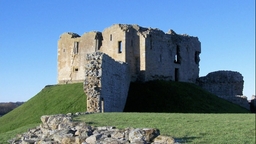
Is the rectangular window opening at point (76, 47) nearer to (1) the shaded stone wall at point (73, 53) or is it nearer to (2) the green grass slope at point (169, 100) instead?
(1) the shaded stone wall at point (73, 53)

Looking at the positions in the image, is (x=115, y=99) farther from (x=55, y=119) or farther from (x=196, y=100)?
(x=55, y=119)

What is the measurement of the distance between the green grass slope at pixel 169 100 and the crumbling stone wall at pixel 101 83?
13.5ft

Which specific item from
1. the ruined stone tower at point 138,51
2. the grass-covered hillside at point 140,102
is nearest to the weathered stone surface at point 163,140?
the grass-covered hillside at point 140,102

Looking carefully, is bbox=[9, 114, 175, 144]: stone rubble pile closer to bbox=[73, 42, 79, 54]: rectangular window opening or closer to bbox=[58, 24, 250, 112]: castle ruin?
bbox=[58, 24, 250, 112]: castle ruin

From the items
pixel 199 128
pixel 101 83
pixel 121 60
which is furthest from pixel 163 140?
pixel 121 60

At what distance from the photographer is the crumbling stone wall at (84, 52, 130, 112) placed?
2802cm

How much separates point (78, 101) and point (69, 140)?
20871mm

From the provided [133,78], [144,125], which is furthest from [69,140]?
[133,78]

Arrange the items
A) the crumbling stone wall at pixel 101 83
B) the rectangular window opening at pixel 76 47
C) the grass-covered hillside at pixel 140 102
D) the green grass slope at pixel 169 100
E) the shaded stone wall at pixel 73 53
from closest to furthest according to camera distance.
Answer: the crumbling stone wall at pixel 101 83 → the grass-covered hillside at pixel 140 102 → the green grass slope at pixel 169 100 → the shaded stone wall at pixel 73 53 → the rectangular window opening at pixel 76 47

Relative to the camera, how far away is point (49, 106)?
35.2 metres

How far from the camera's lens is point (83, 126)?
14.7 meters

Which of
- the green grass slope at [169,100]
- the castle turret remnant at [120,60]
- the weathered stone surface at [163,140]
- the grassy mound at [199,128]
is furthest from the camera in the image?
the green grass slope at [169,100]

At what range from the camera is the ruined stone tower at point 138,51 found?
39781 mm

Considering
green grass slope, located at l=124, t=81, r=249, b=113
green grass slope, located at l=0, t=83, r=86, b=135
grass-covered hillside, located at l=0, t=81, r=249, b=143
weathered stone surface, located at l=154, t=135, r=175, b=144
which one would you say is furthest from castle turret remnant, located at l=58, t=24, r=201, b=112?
weathered stone surface, located at l=154, t=135, r=175, b=144
